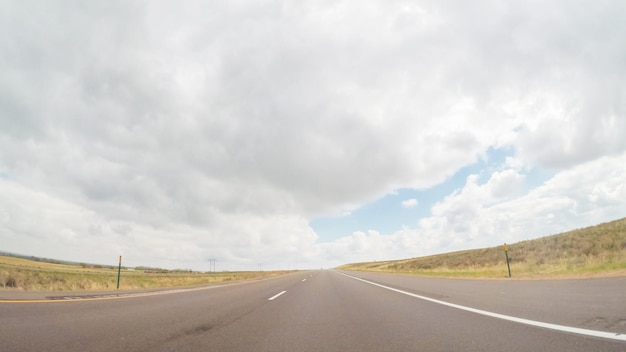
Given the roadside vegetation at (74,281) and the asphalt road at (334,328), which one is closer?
the asphalt road at (334,328)

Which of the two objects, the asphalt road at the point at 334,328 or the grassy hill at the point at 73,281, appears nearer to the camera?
the asphalt road at the point at 334,328

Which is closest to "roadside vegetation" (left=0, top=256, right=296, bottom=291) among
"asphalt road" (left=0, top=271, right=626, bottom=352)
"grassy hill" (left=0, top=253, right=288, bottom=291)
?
"grassy hill" (left=0, top=253, right=288, bottom=291)

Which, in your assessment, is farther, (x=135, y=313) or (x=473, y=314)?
(x=135, y=313)

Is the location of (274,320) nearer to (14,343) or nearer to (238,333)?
(238,333)

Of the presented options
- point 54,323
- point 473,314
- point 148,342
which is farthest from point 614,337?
point 54,323

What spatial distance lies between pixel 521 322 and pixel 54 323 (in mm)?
7892

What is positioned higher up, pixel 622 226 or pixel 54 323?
pixel 622 226

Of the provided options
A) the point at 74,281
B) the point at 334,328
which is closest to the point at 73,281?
the point at 74,281

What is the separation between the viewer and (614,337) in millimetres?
3826

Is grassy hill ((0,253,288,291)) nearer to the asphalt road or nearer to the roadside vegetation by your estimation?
the roadside vegetation

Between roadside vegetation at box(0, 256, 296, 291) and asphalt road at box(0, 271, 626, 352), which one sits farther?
roadside vegetation at box(0, 256, 296, 291)

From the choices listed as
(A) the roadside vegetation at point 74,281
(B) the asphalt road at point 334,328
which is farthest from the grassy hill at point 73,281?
(B) the asphalt road at point 334,328

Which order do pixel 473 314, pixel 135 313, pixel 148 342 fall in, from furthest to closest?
1. pixel 135 313
2. pixel 473 314
3. pixel 148 342

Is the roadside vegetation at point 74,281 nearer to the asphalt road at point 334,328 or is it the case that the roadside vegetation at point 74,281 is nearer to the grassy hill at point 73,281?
the grassy hill at point 73,281
